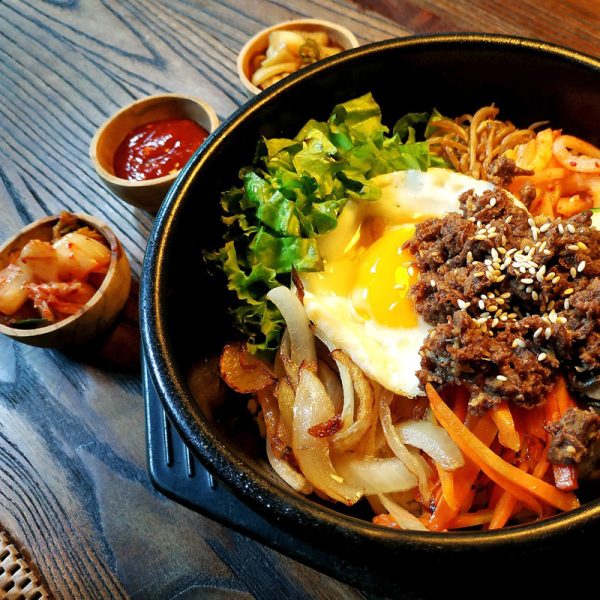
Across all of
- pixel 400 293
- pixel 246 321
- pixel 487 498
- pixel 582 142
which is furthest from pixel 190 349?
pixel 582 142

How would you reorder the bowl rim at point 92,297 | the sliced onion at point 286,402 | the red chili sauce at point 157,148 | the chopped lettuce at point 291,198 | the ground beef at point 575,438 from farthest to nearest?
the red chili sauce at point 157,148, the bowl rim at point 92,297, the chopped lettuce at point 291,198, the sliced onion at point 286,402, the ground beef at point 575,438

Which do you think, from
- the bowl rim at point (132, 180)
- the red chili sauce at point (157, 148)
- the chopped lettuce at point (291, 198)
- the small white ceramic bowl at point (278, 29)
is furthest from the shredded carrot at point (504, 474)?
the small white ceramic bowl at point (278, 29)

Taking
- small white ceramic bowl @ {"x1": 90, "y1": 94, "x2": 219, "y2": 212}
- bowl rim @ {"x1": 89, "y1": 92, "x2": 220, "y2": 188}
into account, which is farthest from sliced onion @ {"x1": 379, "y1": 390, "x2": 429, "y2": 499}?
small white ceramic bowl @ {"x1": 90, "y1": 94, "x2": 219, "y2": 212}

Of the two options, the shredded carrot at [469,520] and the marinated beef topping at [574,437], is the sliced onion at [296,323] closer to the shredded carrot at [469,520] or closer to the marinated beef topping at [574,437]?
the shredded carrot at [469,520]

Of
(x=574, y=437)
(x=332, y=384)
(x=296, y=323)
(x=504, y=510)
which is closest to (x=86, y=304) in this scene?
(x=296, y=323)

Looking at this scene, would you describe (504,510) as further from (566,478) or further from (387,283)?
(387,283)

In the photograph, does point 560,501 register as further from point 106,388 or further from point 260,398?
point 106,388
